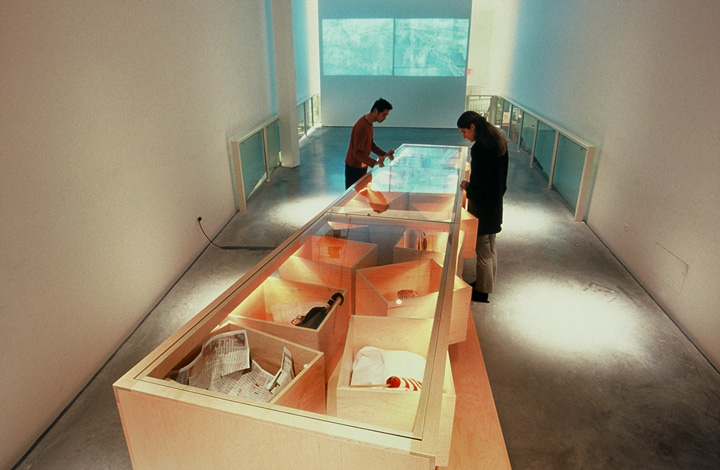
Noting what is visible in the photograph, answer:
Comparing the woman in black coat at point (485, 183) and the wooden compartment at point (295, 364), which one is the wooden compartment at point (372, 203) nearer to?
the woman in black coat at point (485, 183)

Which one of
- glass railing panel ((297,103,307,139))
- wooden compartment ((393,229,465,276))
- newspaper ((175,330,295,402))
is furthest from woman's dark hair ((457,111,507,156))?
glass railing panel ((297,103,307,139))

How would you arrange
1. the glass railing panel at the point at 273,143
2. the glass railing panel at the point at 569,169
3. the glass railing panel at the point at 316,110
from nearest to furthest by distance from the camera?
the glass railing panel at the point at 569,169, the glass railing panel at the point at 273,143, the glass railing panel at the point at 316,110

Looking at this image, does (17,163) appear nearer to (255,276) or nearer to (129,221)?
(129,221)

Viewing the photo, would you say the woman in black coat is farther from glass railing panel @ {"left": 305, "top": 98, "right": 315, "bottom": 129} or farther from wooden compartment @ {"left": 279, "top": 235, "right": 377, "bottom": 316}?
glass railing panel @ {"left": 305, "top": 98, "right": 315, "bottom": 129}

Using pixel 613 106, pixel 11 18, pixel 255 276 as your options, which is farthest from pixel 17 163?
pixel 613 106

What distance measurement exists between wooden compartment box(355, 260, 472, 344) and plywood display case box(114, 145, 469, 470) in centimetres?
3

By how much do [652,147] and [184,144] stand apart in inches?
167

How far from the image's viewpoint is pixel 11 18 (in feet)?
7.22

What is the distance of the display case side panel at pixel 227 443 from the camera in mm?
1120

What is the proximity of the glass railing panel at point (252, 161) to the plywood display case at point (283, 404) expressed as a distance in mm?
3954

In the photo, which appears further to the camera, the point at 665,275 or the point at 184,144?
the point at 184,144

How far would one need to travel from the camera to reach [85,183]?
9.04 feet

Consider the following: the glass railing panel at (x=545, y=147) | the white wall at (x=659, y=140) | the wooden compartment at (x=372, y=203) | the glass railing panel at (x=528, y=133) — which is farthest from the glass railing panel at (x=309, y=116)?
the wooden compartment at (x=372, y=203)

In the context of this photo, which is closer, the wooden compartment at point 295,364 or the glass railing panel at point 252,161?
the wooden compartment at point 295,364
